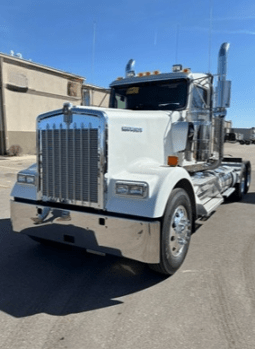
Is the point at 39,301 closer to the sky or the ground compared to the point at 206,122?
closer to the ground

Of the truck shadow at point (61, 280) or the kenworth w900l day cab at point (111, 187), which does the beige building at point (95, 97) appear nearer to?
the kenworth w900l day cab at point (111, 187)

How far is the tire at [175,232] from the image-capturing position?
3.08 meters

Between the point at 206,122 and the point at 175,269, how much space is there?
9.52 ft

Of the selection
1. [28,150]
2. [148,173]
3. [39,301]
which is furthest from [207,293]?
[28,150]

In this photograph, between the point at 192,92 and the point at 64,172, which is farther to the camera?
the point at 192,92

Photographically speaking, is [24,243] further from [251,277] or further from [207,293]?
[251,277]

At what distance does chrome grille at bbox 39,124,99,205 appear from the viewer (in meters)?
3.08

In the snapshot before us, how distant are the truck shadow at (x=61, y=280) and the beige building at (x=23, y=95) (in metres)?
14.8

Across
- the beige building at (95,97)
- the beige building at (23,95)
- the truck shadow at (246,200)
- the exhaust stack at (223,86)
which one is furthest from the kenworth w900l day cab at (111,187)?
the beige building at (23,95)

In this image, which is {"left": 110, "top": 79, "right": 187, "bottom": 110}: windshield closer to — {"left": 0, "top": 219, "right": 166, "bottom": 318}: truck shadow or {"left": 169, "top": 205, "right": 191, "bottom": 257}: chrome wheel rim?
{"left": 169, "top": 205, "right": 191, "bottom": 257}: chrome wheel rim

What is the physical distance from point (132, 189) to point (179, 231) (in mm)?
917

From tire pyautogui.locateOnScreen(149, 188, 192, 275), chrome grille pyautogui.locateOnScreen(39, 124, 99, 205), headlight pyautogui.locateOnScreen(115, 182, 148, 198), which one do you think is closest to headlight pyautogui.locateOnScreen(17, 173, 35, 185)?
chrome grille pyautogui.locateOnScreen(39, 124, 99, 205)

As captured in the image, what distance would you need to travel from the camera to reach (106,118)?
3.00 metres

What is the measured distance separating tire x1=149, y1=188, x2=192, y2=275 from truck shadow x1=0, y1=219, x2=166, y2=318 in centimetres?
23
